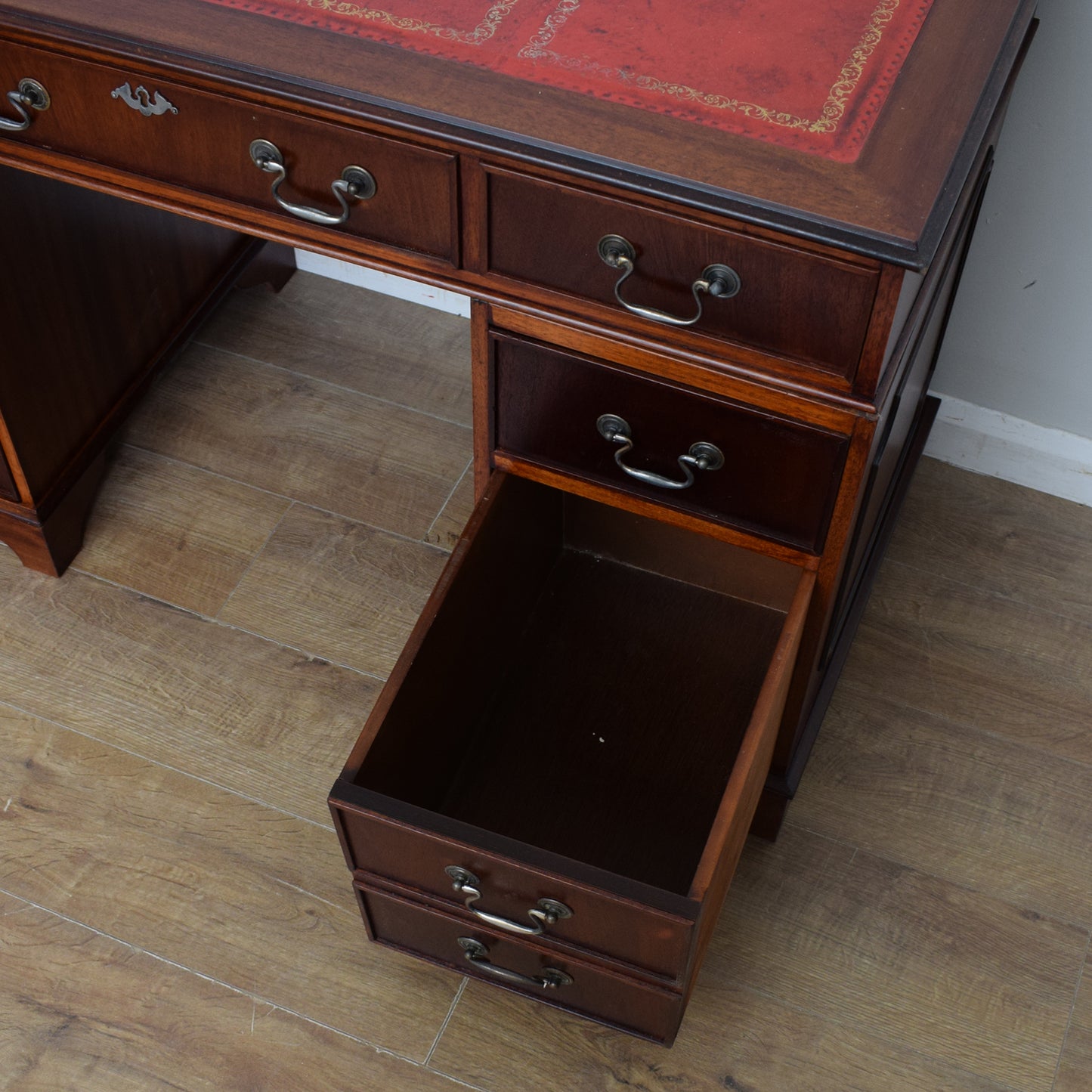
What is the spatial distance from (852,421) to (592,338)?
210mm

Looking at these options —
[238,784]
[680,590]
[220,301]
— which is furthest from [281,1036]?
[220,301]

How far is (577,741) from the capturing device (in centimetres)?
137

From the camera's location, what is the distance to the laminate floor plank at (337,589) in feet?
5.18

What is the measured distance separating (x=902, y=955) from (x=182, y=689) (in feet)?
2.72

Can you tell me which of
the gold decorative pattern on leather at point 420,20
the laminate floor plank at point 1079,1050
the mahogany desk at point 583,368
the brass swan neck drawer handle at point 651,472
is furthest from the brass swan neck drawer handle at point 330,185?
the laminate floor plank at point 1079,1050

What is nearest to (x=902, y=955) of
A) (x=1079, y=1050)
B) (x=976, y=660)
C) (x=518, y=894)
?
(x=1079, y=1050)

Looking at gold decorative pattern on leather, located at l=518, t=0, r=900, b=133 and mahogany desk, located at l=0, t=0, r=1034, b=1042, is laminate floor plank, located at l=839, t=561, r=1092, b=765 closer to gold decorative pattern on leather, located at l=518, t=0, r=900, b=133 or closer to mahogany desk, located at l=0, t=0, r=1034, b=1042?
mahogany desk, located at l=0, t=0, r=1034, b=1042

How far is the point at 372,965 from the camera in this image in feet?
4.40

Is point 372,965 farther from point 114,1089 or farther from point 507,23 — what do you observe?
point 507,23

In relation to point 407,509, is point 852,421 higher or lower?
higher

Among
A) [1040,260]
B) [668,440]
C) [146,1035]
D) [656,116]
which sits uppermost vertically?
[656,116]

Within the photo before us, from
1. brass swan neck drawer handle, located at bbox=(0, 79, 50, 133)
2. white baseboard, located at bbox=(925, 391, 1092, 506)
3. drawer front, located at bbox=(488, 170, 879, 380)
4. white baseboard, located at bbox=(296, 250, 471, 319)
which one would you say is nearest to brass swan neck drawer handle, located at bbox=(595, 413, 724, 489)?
drawer front, located at bbox=(488, 170, 879, 380)

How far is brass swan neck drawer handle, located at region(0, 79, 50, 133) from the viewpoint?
3.48 feet

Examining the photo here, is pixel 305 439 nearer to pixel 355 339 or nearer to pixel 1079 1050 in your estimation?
pixel 355 339
